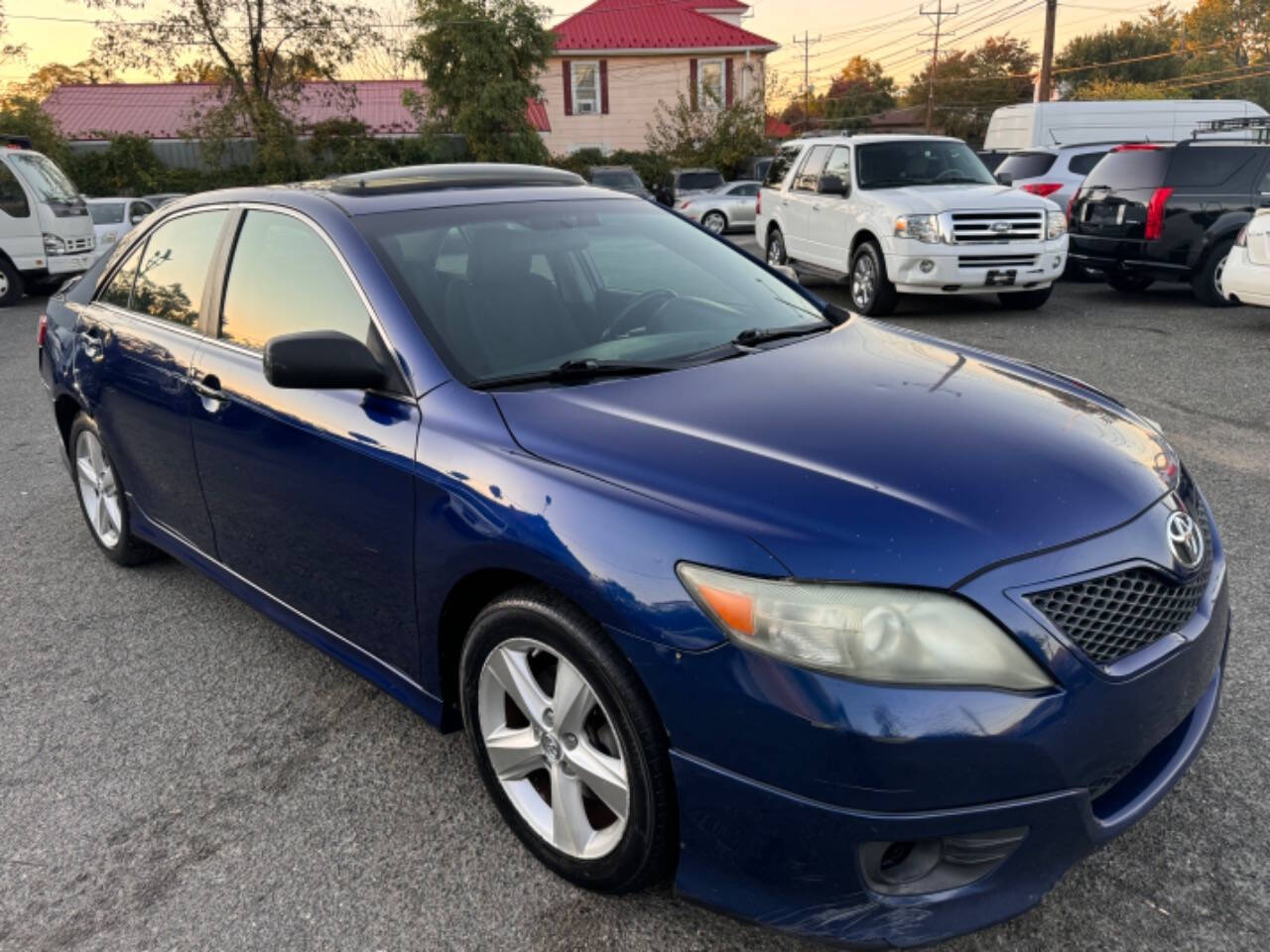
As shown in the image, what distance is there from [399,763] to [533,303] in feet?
4.73

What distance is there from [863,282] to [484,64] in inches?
950

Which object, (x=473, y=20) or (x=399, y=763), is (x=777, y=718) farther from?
(x=473, y=20)

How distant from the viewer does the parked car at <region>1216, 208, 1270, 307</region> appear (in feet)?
28.5

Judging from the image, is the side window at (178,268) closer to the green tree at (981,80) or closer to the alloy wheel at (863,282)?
the alloy wheel at (863,282)

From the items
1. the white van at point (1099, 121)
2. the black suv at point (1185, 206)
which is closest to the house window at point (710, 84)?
the white van at point (1099, 121)

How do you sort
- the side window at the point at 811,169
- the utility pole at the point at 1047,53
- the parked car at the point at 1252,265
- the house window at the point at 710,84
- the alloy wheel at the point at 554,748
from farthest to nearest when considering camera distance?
the house window at the point at 710,84 < the utility pole at the point at 1047,53 < the side window at the point at 811,169 < the parked car at the point at 1252,265 < the alloy wheel at the point at 554,748

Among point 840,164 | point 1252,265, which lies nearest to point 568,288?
point 1252,265

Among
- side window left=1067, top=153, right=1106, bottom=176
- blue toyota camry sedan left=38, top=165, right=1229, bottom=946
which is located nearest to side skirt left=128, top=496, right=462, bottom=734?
blue toyota camry sedan left=38, top=165, right=1229, bottom=946

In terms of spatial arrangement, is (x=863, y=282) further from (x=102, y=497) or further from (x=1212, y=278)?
(x=102, y=497)

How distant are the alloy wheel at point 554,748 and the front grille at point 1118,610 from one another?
939 mm

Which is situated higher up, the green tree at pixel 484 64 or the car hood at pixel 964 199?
the green tree at pixel 484 64

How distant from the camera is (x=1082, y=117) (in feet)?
60.6

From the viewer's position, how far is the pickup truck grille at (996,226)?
9.97 metres

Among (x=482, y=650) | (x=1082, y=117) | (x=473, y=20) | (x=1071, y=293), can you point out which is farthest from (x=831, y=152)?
(x=473, y=20)
